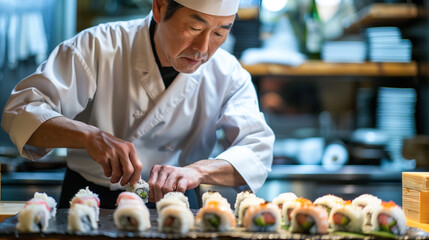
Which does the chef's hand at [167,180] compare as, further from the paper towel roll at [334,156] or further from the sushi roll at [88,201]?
the paper towel roll at [334,156]

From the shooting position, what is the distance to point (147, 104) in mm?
2049

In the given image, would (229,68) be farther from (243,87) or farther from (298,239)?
(298,239)

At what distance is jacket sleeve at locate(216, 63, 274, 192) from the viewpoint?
196 cm

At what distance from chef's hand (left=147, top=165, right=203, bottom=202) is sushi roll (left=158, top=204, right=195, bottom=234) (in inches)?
12.2

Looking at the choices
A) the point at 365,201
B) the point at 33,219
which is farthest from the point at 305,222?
the point at 33,219

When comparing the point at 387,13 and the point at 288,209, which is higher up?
the point at 387,13

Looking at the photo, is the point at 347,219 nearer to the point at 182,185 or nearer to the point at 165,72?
the point at 182,185

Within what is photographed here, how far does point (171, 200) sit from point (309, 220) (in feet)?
1.34

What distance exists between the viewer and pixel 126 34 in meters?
2.08

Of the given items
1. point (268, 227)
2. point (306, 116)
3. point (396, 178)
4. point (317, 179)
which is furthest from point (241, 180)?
point (306, 116)

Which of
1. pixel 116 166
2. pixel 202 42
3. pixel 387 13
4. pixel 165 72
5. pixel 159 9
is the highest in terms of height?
pixel 387 13

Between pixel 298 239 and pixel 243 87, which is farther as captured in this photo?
pixel 243 87

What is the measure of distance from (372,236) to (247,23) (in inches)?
103

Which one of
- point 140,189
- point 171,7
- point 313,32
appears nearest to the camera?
point 140,189
